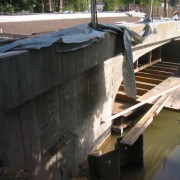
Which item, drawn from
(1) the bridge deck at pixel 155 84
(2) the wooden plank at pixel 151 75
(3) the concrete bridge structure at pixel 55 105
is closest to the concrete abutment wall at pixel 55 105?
(3) the concrete bridge structure at pixel 55 105

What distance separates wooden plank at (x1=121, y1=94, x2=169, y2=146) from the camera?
948 centimetres

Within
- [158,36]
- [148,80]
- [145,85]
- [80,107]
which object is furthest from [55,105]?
[148,80]

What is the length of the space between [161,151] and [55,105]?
6315 mm

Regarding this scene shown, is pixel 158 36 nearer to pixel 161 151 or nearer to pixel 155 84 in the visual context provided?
pixel 155 84

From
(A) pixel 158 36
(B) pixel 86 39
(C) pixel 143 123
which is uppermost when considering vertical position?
(B) pixel 86 39

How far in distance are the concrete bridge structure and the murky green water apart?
197cm

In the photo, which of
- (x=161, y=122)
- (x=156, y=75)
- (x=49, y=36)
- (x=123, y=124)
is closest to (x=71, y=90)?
(x=49, y=36)

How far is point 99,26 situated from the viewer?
947 centimetres

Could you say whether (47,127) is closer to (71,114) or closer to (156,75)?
(71,114)

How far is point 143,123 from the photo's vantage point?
446 inches

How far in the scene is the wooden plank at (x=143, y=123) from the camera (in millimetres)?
9484

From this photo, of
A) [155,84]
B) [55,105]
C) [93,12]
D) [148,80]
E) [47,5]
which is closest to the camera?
[55,105]

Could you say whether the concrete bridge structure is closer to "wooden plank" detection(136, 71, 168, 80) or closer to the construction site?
the construction site

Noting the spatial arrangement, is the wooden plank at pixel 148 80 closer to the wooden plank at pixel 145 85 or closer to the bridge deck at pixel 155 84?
the bridge deck at pixel 155 84
